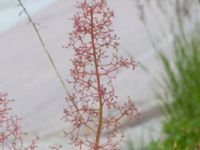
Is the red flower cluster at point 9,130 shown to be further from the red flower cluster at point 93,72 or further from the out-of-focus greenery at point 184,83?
the out-of-focus greenery at point 184,83

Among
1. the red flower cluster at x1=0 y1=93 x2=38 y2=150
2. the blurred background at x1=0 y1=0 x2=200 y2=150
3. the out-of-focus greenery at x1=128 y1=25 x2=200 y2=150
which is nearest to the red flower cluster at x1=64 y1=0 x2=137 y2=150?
the red flower cluster at x1=0 y1=93 x2=38 y2=150

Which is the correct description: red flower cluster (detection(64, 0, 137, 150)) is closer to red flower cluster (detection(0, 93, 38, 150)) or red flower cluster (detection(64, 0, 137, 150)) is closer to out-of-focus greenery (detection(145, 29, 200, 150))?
red flower cluster (detection(0, 93, 38, 150))

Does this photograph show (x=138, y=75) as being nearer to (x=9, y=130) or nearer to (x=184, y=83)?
(x=184, y=83)

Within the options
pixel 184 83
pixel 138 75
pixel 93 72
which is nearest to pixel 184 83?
pixel 184 83

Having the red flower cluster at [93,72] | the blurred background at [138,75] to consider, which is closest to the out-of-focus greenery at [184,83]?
the blurred background at [138,75]

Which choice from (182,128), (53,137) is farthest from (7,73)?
(182,128)

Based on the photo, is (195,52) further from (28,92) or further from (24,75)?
(24,75)

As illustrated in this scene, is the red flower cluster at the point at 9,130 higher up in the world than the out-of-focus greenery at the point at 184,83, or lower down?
lower down
